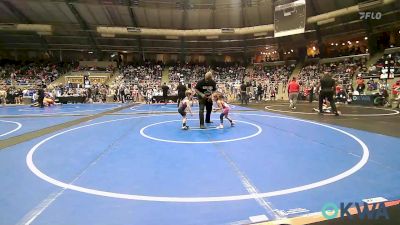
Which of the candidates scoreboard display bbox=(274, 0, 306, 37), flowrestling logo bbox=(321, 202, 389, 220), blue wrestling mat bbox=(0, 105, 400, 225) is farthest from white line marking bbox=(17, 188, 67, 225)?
scoreboard display bbox=(274, 0, 306, 37)

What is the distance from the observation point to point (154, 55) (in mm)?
42219

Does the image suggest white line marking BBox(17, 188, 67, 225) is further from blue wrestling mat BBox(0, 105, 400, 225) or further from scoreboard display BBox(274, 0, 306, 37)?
scoreboard display BBox(274, 0, 306, 37)

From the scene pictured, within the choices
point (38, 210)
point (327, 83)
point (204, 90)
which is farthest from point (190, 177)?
point (327, 83)

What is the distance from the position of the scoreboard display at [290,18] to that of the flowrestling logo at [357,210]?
26.5m

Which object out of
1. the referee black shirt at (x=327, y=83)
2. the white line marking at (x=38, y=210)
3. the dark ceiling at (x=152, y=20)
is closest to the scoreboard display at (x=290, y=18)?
the dark ceiling at (x=152, y=20)

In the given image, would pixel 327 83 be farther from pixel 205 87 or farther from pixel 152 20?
pixel 152 20

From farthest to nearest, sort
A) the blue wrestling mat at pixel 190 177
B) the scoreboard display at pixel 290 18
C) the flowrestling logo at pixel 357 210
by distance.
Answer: the scoreboard display at pixel 290 18 < the blue wrestling mat at pixel 190 177 < the flowrestling logo at pixel 357 210

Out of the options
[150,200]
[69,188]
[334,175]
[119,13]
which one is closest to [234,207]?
[150,200]

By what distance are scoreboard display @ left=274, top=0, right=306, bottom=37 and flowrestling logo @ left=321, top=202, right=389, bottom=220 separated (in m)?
26.5

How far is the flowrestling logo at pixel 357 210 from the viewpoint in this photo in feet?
9.77

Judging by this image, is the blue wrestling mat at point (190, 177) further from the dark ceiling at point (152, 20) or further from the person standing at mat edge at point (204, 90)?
the dark ceiling at point (152, 20)

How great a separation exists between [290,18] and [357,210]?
27.4 metres

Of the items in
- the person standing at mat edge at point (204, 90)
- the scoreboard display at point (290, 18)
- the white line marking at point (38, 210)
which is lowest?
the white line marking at point (38, 210)

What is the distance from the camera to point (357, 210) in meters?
3.13
